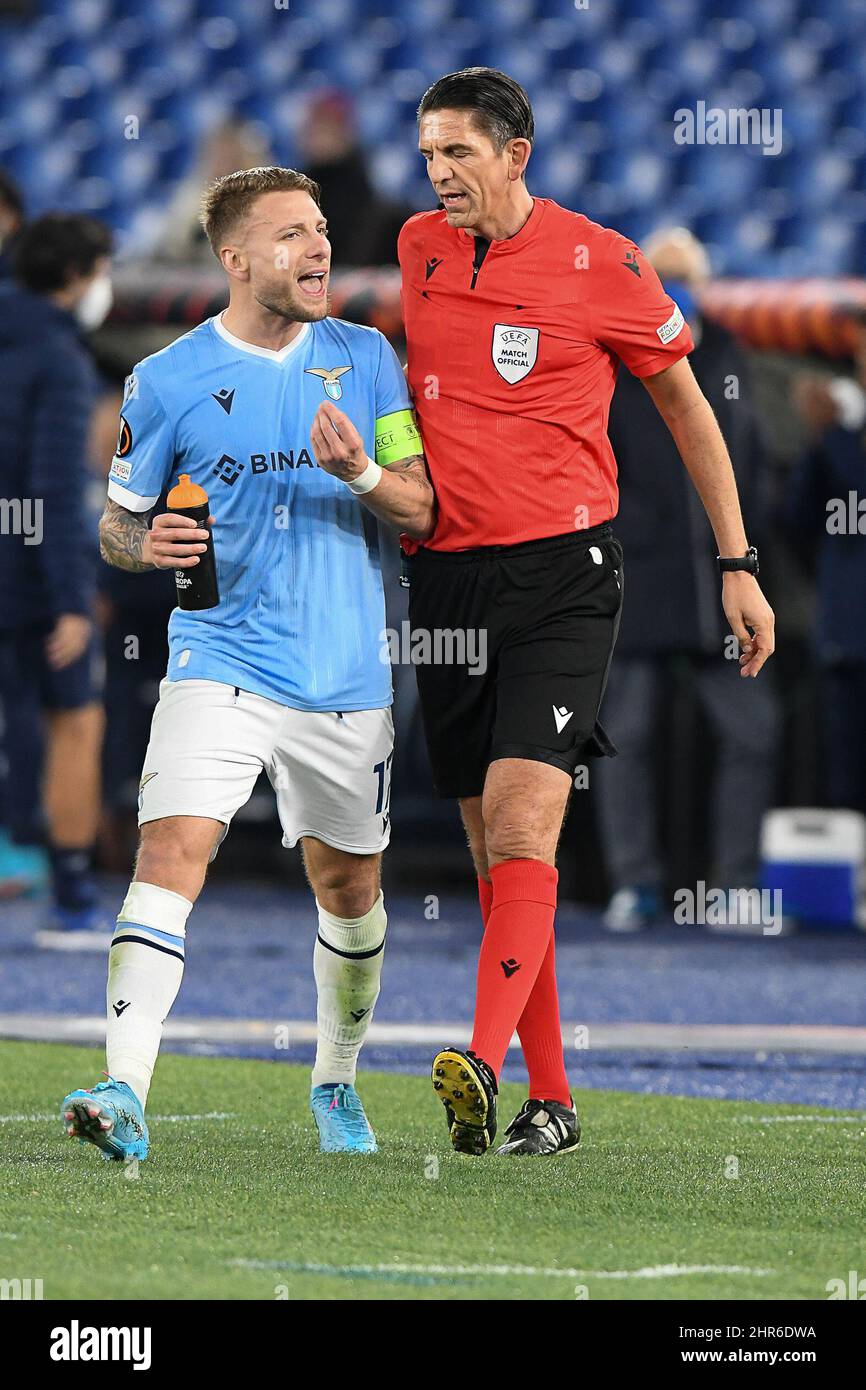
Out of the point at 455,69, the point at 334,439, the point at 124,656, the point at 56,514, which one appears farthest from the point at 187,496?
the point at 455,69

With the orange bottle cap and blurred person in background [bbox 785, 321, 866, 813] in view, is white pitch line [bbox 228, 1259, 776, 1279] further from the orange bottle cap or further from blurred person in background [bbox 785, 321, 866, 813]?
blurred person in background [bbox 785, 321, 866, 813]

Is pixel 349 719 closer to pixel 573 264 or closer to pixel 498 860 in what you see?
pixel 498 860

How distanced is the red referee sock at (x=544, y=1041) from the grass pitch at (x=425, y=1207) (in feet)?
0.48

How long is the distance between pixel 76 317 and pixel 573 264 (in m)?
4.46

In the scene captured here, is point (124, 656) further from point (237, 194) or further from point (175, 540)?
point (175, 540)

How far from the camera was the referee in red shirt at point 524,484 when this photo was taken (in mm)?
4449

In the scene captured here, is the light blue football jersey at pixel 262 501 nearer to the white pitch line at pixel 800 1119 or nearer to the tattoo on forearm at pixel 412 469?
the tattoo on forearm at pixel 412 469

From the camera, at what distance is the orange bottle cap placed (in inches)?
169

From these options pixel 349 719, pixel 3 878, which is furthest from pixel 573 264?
pixel 3 878

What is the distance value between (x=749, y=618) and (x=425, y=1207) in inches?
54.0

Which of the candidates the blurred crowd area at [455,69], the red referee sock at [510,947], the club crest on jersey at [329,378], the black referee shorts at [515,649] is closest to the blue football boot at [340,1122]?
the red referee sock at [510,947]

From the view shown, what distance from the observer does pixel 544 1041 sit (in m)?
4.67

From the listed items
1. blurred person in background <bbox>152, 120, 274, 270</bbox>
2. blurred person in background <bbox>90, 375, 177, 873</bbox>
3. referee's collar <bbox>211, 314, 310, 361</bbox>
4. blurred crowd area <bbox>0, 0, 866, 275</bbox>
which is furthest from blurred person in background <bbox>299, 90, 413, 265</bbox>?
referee's collar <bbox>211, 314, 310, 361</bbox>

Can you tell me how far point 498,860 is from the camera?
4434 mm
